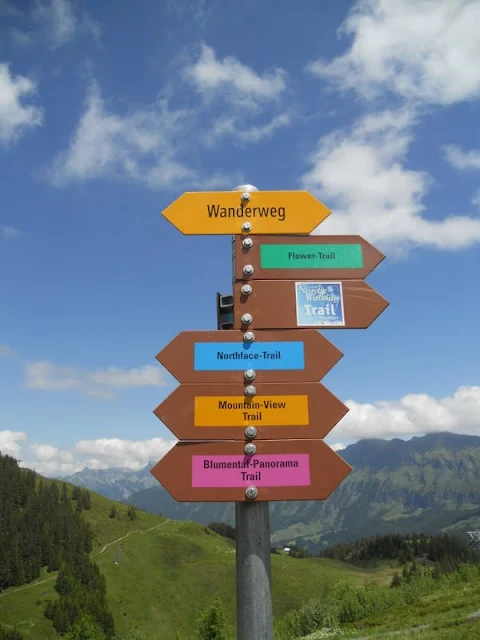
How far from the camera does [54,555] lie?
16812cm

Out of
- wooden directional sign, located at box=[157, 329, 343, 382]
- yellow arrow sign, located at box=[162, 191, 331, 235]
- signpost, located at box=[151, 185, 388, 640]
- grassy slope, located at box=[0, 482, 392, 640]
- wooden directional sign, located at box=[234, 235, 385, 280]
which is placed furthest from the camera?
grassy slope, located at box=[0, 482, 392, 640]

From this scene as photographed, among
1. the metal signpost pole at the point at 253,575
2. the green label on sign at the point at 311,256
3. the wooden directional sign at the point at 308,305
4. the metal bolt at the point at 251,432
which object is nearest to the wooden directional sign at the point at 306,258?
the green label on sign at the point at 311,256

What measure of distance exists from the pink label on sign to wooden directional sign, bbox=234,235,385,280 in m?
2.52

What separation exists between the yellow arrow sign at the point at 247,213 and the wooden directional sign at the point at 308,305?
0.91m

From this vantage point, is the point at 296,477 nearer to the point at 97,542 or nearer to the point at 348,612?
the point at 348,612

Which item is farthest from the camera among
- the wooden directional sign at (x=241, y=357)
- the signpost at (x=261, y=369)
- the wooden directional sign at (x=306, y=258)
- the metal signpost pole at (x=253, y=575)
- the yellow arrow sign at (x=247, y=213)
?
the yellow arrow sign at (x=247, y=213)

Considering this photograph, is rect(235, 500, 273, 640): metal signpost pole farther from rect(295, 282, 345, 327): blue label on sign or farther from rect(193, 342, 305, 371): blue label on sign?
rect(295, 282, 345, 327): blue label on sign

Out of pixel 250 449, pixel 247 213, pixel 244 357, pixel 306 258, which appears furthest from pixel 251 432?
pixel 247 213

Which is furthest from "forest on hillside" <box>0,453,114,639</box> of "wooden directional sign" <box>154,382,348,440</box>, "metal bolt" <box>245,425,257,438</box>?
"metal bolt" <box>245,425,257,438</box>

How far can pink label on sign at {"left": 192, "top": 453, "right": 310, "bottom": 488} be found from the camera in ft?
19.1

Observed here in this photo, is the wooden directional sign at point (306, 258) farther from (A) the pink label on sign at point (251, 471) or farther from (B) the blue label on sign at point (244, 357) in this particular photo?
(A) the pink label on sign at point (251, 471)

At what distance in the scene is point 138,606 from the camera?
153 metres

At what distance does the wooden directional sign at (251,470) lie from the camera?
5.82 m

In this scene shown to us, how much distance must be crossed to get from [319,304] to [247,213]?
1748mm
